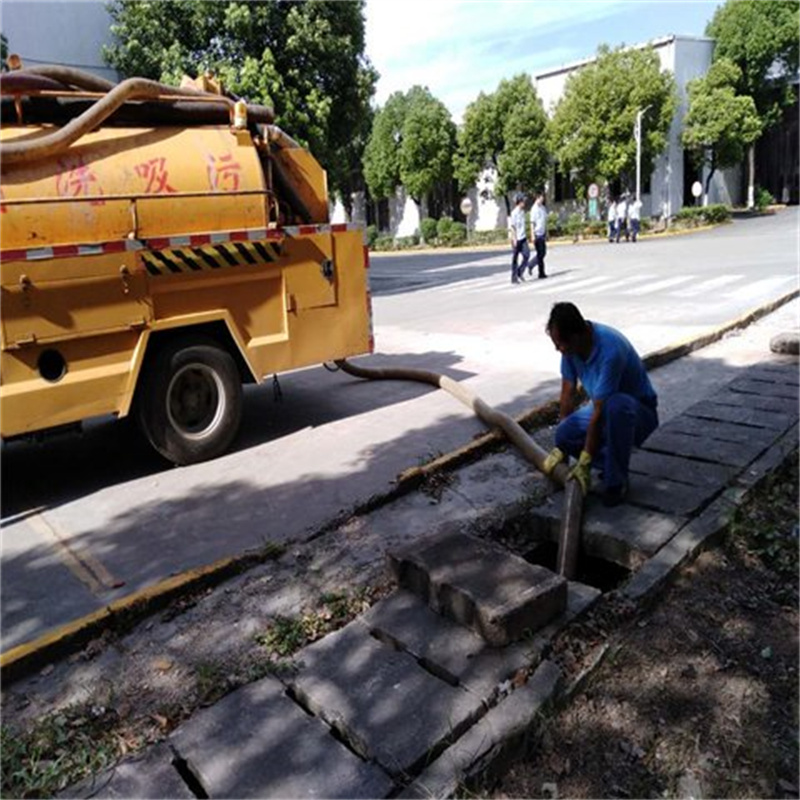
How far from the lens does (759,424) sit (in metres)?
5.21

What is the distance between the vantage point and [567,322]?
3.68m

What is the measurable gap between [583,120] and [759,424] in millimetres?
31201

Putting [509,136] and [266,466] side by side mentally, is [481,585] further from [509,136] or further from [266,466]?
[509,136]

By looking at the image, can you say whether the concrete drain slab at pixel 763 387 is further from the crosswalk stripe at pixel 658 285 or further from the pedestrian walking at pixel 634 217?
the pedestrian walking at pixel 634 217

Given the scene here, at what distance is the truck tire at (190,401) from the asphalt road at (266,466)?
162 mm

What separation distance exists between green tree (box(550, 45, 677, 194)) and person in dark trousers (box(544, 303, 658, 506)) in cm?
3111

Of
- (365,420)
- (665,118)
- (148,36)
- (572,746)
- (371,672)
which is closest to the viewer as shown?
(572,746)

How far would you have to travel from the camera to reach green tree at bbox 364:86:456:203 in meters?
38.1

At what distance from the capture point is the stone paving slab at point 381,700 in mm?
2387

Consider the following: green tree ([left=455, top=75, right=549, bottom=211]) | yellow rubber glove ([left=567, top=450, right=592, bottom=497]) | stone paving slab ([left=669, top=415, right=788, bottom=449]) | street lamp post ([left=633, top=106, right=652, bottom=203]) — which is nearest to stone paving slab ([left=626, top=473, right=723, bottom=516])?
yellow rubber glove ([left=567, top=450, right=592, bottom=497])

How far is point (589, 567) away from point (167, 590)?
6.73ft

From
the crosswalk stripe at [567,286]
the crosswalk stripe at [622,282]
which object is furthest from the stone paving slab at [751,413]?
the crosswalk stripe at [567,286]

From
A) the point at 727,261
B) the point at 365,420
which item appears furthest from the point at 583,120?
the point at 365,420

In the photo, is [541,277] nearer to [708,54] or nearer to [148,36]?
[148,36]
